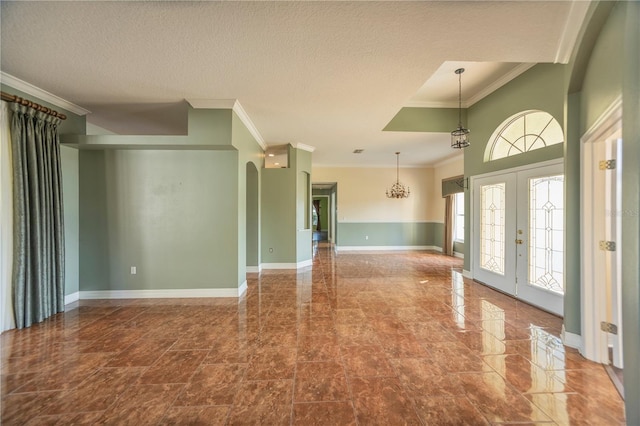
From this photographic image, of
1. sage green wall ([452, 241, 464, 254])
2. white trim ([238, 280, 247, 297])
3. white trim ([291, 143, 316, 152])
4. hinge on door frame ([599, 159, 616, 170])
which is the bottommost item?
white trim ([238, 280, 247, 297])

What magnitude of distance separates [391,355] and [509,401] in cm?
91

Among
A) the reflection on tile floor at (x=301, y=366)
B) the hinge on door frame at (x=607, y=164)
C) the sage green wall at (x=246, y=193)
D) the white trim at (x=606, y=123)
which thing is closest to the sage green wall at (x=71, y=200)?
the reflection on tile floor at (x=301, y=366)

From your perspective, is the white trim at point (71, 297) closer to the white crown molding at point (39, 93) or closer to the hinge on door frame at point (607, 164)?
the white crown molding at point (39, 93)

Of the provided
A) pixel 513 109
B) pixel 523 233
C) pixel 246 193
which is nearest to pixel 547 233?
pixel 523 233

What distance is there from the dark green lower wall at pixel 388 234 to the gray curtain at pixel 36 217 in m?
7.04

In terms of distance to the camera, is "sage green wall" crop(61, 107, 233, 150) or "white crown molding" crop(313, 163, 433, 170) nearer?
"sage green wall" crop(61, 107, 233, 150)

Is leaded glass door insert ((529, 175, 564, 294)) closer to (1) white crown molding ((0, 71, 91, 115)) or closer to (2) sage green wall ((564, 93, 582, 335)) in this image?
(2) sage green wall ((564, 93, 582, 335))

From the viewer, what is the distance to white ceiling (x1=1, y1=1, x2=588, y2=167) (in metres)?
1.96

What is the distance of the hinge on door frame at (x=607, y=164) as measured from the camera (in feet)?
7.34

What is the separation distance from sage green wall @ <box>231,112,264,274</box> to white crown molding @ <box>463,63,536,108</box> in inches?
167

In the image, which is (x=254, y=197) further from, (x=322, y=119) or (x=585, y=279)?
(x=585, y=279)

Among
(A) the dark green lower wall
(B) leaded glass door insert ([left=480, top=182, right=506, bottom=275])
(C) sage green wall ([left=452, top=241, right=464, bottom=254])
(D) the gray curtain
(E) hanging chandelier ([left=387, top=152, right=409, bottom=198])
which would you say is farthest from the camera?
(A) the dark green lower wall

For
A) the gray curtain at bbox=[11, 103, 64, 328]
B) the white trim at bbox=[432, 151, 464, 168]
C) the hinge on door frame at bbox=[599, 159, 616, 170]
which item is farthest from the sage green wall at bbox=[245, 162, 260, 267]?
the white trim at bbox=[432, 151, 464, 168]

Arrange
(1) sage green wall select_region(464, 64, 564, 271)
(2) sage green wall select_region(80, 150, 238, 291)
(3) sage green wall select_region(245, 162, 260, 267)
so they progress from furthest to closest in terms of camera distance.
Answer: (3) sage green wall select_region(245, 162, 260, 267) → (2) sage green wall select_region(80, 150, 238, 291) → (1) sage green wall select_region(464, 64, 564, 271)
